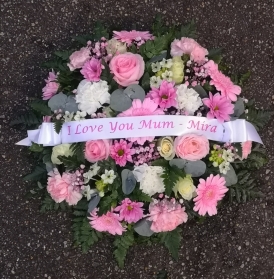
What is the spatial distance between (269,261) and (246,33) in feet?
2.61

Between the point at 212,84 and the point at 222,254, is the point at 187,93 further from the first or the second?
the point at 222,254

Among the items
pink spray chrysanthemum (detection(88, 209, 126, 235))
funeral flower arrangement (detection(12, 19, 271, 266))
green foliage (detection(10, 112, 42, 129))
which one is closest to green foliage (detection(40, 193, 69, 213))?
funeral flower arrangement (detection(12, 19, 271, 266))

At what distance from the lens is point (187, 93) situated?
1.43 meters

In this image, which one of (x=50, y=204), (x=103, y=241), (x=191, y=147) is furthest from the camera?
(x=103, y=241)

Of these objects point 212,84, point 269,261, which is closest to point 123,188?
point 212,84

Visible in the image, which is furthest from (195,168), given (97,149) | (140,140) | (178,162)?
(97,149)

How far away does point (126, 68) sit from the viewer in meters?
1.42

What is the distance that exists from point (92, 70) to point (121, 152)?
0.82 ft

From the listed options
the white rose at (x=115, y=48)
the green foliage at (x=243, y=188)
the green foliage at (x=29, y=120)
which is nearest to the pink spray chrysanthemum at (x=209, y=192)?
the green foliage at (x=243, y=188)

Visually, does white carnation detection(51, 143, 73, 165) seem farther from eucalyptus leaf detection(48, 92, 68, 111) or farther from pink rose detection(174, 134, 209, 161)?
pink rose detection(174, 134, 209, 161)

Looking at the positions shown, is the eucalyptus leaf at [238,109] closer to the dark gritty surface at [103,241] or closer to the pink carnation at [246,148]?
the pink carnation at [246,148]

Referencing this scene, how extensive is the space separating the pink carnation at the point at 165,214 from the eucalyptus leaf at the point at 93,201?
0.15 meters

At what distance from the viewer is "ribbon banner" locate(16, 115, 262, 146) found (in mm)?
1408

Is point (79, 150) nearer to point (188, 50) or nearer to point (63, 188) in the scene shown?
point (63, 188)
